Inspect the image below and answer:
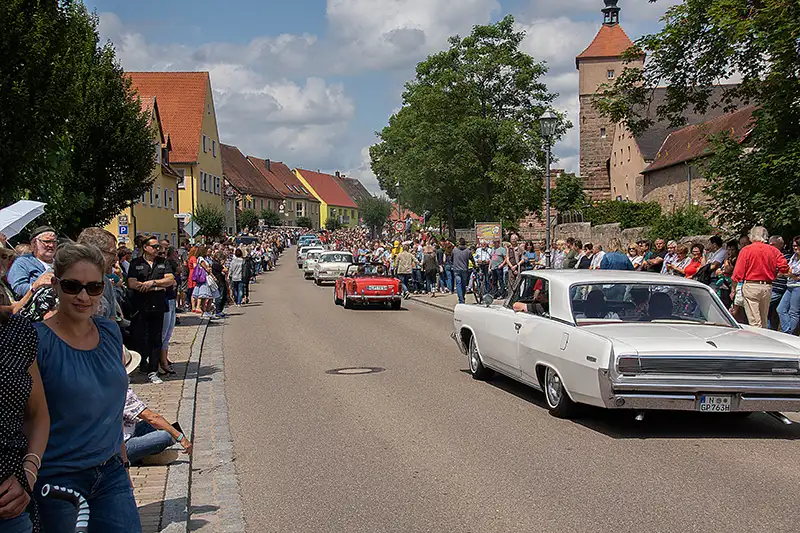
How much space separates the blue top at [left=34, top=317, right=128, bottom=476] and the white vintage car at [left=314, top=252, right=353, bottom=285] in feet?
114

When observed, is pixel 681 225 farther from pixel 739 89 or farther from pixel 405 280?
pixel 739 89

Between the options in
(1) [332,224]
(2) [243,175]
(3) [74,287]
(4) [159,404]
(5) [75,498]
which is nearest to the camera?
(5) [75,498]

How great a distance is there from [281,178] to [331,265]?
93.5 m

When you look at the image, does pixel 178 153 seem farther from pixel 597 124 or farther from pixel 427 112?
pixel 597 124

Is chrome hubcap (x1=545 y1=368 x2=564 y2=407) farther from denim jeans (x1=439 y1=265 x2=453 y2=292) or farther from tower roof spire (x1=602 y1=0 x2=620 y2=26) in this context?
tower roof spire (x1=602 y1=0 x2=620 y2=26)

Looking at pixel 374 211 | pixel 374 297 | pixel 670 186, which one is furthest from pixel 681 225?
pixel 374 211

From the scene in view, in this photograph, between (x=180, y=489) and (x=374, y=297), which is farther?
(x=374, y=297)

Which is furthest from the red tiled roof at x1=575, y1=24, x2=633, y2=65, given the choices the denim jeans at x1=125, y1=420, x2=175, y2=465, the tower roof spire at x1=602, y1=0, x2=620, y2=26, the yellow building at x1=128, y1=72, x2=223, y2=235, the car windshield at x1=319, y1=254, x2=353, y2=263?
the denim jeans at x1=125, y1=420, x2=175, y2=465

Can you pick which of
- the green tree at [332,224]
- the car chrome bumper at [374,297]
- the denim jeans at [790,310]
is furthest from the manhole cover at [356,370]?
the green tree at [332,224]

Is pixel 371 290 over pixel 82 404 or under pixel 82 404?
under

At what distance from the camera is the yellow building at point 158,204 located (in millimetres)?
44844

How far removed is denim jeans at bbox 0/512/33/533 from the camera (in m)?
2.93

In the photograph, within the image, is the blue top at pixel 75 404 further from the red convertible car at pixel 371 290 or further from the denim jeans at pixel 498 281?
the denim jeans at pixel 498 281

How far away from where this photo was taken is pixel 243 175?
4225 inches
